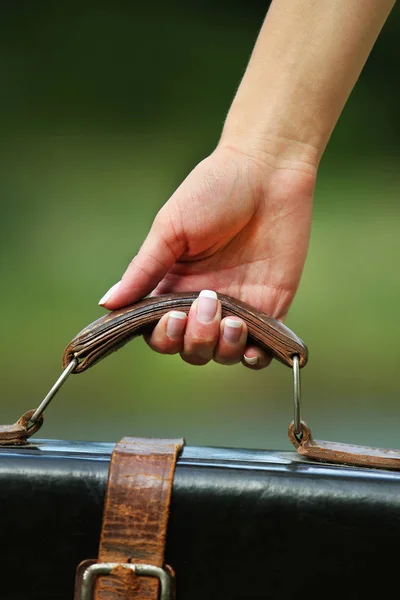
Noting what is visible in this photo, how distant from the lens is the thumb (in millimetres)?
846

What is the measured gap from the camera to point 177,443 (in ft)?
2.23

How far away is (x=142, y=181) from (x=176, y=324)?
5.26 m

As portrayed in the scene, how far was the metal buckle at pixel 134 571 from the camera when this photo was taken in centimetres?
61

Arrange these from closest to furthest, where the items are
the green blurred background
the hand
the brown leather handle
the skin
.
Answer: the brown leather handle
the hand
the skin
the green blurred background

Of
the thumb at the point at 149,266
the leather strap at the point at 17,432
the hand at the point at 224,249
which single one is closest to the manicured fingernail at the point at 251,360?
the hand at the point at 224,249

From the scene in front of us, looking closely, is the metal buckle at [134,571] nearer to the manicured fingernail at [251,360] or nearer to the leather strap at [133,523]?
the leather strap at [133,523]

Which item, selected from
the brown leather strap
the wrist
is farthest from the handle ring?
the wrist

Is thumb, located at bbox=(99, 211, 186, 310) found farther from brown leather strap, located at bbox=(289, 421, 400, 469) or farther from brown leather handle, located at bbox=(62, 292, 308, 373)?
brown leather strap, located at bbox=(289, 421, 400, 469)

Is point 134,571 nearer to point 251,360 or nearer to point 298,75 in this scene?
point 251,360

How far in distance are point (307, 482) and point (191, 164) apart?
18.6ft

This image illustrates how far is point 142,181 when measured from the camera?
6004 millimetres

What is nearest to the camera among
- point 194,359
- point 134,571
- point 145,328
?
point 134,571

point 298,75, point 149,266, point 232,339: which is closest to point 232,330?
point 232,339

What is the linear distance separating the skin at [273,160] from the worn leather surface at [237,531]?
0.29 metres
